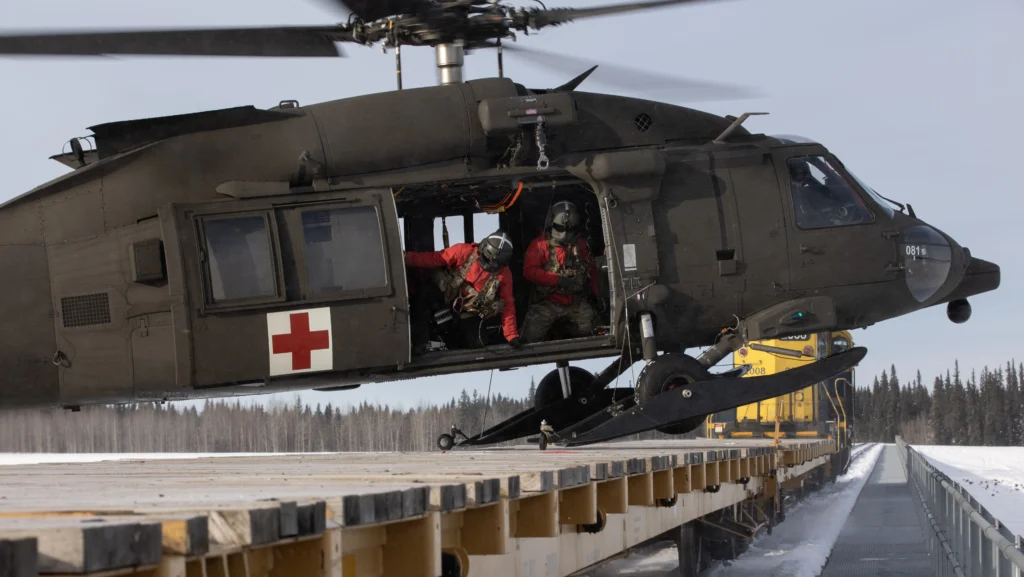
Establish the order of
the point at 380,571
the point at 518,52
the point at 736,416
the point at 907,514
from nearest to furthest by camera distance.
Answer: the point at 380,571 < the point at 518,52 < the point at 907,514 < the point at 736,416

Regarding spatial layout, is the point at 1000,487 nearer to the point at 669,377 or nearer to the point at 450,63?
the point at 669,377

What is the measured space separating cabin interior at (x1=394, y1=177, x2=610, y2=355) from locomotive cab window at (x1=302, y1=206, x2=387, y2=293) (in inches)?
38.3

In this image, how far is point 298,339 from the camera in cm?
995

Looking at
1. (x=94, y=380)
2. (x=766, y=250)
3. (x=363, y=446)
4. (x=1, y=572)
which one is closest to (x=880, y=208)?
(x=766, y=250)

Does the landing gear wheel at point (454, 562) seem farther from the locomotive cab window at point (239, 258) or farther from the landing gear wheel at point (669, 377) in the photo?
the landing gear wheel at point (669, 377)

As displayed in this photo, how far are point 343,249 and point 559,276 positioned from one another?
6.97ft

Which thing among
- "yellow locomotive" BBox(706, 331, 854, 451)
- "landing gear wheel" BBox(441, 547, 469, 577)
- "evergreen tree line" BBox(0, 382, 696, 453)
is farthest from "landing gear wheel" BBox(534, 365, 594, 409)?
"yellow locomotive" BBox(706, 331, 854, 451)

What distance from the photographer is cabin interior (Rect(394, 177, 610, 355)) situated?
11352mm

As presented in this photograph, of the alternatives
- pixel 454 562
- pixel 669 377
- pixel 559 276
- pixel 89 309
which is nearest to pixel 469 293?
pixel 559 276

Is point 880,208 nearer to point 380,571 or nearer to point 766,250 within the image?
point 766,250

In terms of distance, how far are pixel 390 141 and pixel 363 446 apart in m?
15.0

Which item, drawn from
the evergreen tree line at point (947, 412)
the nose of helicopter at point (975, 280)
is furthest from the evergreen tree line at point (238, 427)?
the evergreen tree line at point (947, 412)

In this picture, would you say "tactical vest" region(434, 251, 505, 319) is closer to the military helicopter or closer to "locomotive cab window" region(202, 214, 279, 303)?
the military helicopter

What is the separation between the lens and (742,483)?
12.7 metres
